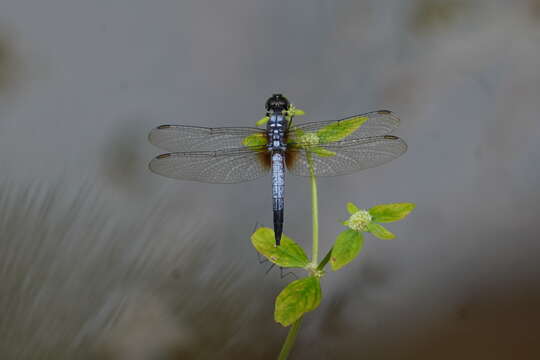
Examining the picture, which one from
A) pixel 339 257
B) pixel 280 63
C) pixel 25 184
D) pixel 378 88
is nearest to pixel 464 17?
pixel 378 88

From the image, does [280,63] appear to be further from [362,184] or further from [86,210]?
[86,210]

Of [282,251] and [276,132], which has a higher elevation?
[276,132]

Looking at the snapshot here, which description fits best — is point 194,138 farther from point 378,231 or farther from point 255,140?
point 378,231

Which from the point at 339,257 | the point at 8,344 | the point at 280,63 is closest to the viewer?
the point at 339,257

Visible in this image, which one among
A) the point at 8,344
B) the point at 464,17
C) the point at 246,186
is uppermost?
the point at 464,17

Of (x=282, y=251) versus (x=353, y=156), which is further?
(x=353, y=156)

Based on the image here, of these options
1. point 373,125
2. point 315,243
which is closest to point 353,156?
point 373,125
